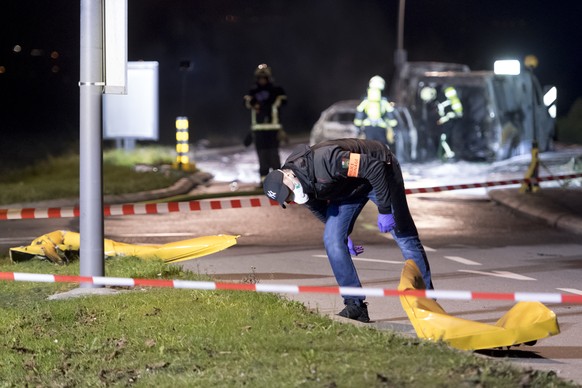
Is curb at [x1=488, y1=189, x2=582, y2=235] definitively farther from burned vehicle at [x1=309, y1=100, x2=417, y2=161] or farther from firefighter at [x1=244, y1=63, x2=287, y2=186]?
burned vehicle at [x1=309, y1=100, x2=417, y2=161]

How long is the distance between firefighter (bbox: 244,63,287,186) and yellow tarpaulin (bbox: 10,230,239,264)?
9741 millimetres

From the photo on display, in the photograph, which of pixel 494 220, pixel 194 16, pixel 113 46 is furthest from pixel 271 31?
pixel 113 46

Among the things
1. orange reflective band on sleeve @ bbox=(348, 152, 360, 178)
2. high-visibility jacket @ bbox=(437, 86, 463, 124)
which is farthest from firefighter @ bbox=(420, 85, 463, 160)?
orange reflective band on sleeve @ bbox=(348, 152, 360, 178)

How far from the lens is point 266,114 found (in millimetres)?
21516

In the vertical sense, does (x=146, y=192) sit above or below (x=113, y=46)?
below

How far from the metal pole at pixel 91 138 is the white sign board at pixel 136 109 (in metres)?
15.0

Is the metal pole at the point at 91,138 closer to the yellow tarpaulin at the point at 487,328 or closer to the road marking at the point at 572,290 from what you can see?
the yellow tarpaulin at the point at 487,328

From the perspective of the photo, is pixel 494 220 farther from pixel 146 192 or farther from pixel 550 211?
pixel 146 192

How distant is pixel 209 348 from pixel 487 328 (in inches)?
67.0

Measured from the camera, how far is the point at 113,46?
31.5 feet

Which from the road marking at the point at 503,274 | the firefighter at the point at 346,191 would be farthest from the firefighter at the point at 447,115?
the firefighter at the point at 346,191

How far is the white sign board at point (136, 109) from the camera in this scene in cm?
2466

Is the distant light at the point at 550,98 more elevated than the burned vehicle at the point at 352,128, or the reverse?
the distant light at the point at 550,98

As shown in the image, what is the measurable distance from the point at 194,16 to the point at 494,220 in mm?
46314
